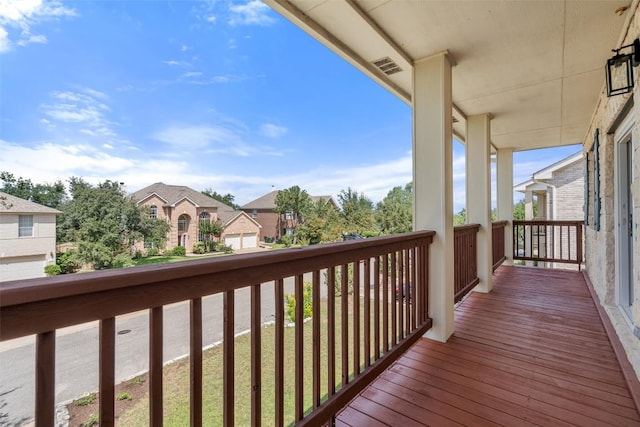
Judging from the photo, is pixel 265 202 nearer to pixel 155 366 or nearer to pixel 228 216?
pixel 228 216

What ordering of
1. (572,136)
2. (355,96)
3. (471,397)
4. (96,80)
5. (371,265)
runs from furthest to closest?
(355,96) < (572,136) < (96,80) < (371,265) < (471,397)

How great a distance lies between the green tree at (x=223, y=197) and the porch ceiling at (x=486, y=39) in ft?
8.37

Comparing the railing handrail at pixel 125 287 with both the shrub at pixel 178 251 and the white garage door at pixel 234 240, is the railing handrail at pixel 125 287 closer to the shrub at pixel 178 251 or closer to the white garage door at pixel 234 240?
the shrub at pixel 178 251

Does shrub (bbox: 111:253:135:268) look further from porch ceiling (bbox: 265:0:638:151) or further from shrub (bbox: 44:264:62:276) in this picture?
porch ceiling (bbox: 265:0:638:151)

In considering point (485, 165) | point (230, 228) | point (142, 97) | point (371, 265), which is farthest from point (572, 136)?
point (142, 97)

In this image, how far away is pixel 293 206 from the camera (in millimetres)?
7344

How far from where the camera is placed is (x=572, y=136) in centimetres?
504

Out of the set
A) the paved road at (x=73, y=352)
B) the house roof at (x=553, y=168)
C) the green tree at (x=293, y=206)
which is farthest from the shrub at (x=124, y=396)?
the house roof at (x=553, y=168)

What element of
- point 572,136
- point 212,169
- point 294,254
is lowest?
point 294,254

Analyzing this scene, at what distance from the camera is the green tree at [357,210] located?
1683cm

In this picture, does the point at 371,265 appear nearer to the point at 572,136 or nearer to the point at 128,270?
the point at 128,270

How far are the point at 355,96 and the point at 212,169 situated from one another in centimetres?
1197

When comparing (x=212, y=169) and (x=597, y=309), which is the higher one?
(x=212, y=169)

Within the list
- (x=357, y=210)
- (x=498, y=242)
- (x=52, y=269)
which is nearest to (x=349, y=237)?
(x=498, y=242)
